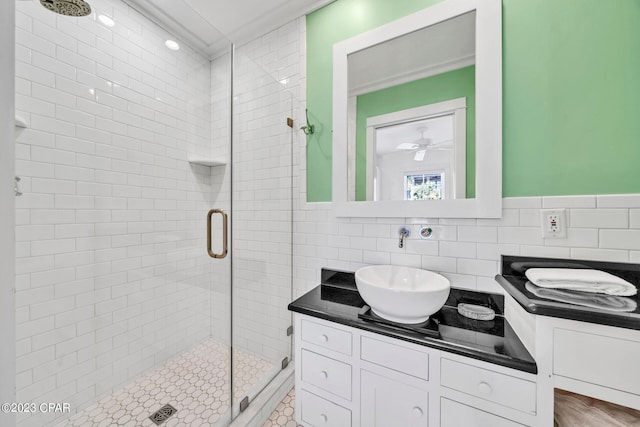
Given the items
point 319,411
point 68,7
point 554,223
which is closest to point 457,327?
point 554,223

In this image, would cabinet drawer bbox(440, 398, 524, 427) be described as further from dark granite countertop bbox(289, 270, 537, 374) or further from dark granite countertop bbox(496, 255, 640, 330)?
dark granite countertop bbox(496, 255, 640, 330)

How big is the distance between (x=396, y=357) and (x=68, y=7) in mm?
2257

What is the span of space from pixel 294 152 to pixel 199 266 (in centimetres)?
109

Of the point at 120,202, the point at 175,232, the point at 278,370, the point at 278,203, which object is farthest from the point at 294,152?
the point at 278,370

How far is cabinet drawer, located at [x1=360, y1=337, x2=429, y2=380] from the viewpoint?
0.94 metres

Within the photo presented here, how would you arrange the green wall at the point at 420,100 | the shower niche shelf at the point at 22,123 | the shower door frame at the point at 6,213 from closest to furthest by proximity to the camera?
the shower door frame at the point at 6,213, the shower niche shelf at the point at 22,123, the green wall at the point at 420,100

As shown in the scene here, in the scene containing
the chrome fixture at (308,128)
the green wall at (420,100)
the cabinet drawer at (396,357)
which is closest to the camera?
the cabinet drawer at (396,357)

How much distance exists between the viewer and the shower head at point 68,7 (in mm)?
1104

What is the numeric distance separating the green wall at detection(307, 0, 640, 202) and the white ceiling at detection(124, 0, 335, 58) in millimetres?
1238

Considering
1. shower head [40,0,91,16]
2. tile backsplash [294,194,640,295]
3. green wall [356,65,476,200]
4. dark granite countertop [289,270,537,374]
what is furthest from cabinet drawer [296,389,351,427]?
shower head [40,0,91,16]

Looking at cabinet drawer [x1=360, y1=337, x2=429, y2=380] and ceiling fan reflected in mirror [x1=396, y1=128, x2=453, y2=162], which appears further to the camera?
ceiling fan reflected in mirror [x1=396, y1=128, x2=453, y2=162]

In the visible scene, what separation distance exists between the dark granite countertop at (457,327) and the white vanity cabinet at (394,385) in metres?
0.03

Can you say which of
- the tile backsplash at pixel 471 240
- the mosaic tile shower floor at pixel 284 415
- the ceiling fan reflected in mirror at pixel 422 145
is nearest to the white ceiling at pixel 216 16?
the ceiling fan reflected in mirror at pixel 422 145

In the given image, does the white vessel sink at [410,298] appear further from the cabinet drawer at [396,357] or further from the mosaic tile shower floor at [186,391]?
the mosaic tile shower floor at [186,391]
